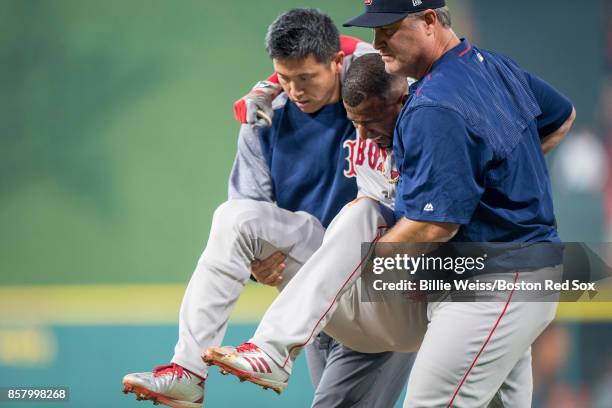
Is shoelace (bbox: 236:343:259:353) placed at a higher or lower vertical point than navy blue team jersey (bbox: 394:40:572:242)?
lower

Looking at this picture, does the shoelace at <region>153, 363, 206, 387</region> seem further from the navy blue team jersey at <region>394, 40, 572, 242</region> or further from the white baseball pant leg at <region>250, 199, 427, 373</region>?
the navy blue team jersey at <region>394, 40, 572, 242</region>

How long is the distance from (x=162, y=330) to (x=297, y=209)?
7.57 ft

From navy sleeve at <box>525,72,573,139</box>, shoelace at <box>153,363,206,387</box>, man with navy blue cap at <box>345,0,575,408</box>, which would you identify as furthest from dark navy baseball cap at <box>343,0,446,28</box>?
shoelace at <box>153,363,206,387</box>

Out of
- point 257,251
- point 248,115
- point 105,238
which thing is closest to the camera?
point 257,251

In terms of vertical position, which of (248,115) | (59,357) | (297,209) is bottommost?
(59,357)

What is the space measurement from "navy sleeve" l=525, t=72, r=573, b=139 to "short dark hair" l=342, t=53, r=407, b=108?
33 centimetres

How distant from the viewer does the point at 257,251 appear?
2.26m

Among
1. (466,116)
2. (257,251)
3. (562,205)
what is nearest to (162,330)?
(562,205)

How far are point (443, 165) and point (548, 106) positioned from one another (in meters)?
0.49

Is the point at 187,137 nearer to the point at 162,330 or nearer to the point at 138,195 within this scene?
the point at 138,195

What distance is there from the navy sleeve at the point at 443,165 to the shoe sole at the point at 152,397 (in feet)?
2.23

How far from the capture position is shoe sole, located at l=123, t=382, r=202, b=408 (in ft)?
6.46

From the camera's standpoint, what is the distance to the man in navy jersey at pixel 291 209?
2.14 metres

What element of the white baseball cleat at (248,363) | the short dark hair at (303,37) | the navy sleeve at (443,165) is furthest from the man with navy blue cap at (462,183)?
the short dark hair at (303,37)
